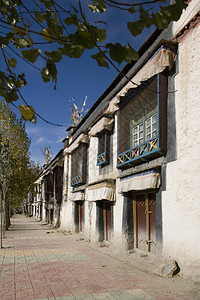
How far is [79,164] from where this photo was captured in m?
18.1

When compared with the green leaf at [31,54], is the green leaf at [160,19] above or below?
above

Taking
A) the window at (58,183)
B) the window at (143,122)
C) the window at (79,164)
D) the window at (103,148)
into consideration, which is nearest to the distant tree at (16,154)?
the window at (58,183)

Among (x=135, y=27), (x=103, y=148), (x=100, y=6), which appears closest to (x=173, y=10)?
(x=135, y=27)

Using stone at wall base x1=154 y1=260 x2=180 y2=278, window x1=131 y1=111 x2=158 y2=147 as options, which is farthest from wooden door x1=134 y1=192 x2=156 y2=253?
window x1=131 y1=111 x2=158 y2=147

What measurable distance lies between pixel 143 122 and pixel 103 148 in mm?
4159

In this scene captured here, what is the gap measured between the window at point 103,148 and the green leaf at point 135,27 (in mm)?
9743

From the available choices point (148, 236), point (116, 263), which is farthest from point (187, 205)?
point (116, 263)

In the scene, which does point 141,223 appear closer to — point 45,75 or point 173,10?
point 45,75

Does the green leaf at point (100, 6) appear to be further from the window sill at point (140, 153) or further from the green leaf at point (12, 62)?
the window sill at point (140, 153)

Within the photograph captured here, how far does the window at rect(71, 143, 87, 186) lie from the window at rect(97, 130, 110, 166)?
279 centimetres

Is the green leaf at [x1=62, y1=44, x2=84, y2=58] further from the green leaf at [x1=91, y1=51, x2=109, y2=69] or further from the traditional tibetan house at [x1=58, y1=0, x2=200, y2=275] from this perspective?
the traditional tibetan house at [x1=58, y1=0, x2=200, y2=275]

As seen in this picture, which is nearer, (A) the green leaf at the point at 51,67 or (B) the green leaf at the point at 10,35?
(A) the green leaf at the point at 51,67

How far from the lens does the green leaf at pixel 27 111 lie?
3059 millimetres

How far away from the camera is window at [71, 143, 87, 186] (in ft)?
53.1
